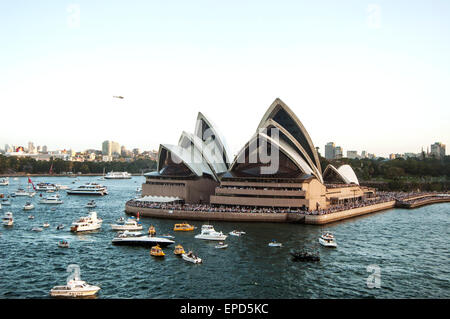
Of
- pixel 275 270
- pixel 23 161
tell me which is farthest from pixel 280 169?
pixel 23 161

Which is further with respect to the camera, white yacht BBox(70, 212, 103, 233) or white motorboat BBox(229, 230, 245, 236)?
white yacht BBox(70, 212, 103, 233)

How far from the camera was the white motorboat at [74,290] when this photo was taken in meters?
24.0

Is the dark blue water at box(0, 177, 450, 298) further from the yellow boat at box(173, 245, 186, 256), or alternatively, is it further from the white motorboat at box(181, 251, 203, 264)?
the yellow boat at box(173, 245, 186, 256)

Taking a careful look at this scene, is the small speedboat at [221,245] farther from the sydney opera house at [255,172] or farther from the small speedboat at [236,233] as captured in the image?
the sydney opera house at [255,172]

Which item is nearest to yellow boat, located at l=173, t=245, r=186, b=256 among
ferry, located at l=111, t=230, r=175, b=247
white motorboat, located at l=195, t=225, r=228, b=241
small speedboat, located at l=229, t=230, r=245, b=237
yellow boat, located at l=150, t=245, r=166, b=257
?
yellow boat, located at l=150, t=245, r=166, b=257

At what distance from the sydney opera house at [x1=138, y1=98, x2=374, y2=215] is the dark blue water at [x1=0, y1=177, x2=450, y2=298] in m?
8.19

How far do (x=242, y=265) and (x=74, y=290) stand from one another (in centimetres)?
1305

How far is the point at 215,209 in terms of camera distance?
2153 inches

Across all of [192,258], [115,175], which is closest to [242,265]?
[192,258]

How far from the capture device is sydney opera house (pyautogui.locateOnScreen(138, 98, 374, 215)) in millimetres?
56125

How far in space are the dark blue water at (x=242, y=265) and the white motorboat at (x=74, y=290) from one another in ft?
1.87

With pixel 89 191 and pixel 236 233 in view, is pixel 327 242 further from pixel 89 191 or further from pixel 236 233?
pixel 89 191

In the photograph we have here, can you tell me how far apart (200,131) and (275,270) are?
170 feet

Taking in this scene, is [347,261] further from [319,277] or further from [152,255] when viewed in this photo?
[152,255]
